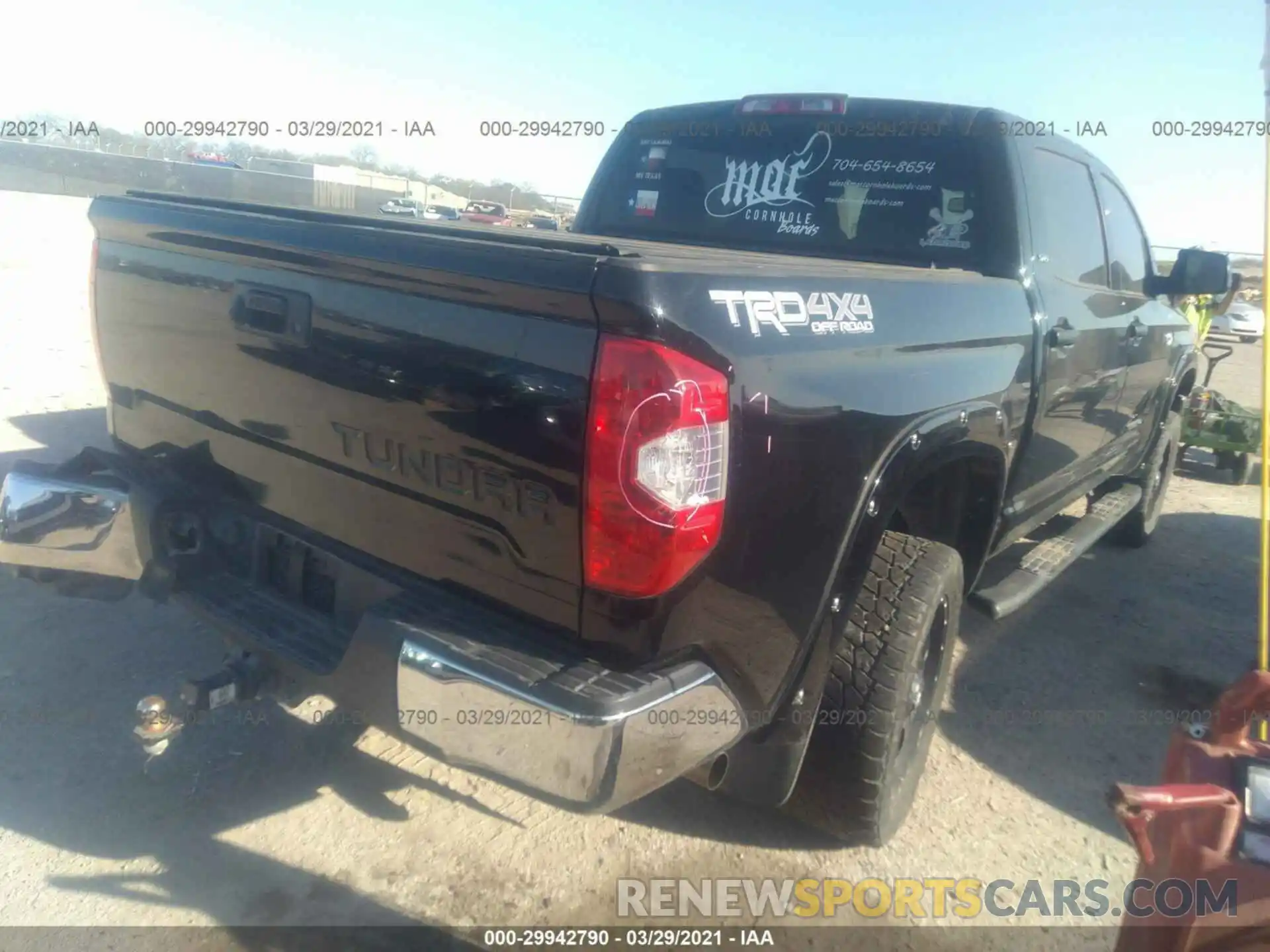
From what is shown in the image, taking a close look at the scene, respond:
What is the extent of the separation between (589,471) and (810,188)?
222cm

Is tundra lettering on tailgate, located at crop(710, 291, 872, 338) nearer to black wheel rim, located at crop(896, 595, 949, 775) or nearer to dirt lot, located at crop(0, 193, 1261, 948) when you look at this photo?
black wheel rim, located at crop(896, 595, 949, 775)

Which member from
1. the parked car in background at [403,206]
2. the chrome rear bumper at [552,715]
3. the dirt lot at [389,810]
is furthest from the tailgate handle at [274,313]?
the parked car in background at [403,206]

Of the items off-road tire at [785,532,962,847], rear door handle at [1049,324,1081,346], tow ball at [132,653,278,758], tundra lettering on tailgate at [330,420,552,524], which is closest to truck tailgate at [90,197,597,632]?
tundra lettering on tailgate at [330,420,552,524]

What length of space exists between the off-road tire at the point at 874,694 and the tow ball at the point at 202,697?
4.64ft

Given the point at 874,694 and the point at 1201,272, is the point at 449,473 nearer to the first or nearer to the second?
the point at 874,694

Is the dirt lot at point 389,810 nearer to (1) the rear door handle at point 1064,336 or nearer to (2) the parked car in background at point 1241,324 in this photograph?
(1) the rear door handle at point 1064,336

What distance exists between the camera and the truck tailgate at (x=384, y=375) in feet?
5.85

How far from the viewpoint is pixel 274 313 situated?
7.28 feet

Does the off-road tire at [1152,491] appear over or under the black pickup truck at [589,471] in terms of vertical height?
under

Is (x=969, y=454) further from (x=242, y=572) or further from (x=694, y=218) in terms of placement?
(x=242, y=572)

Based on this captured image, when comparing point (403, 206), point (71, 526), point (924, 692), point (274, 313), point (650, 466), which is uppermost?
point (403, 206)

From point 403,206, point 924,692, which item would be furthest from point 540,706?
point 403,206

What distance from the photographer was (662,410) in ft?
5.49

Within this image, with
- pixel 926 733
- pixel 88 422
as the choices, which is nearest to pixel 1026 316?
pixel 926 733
